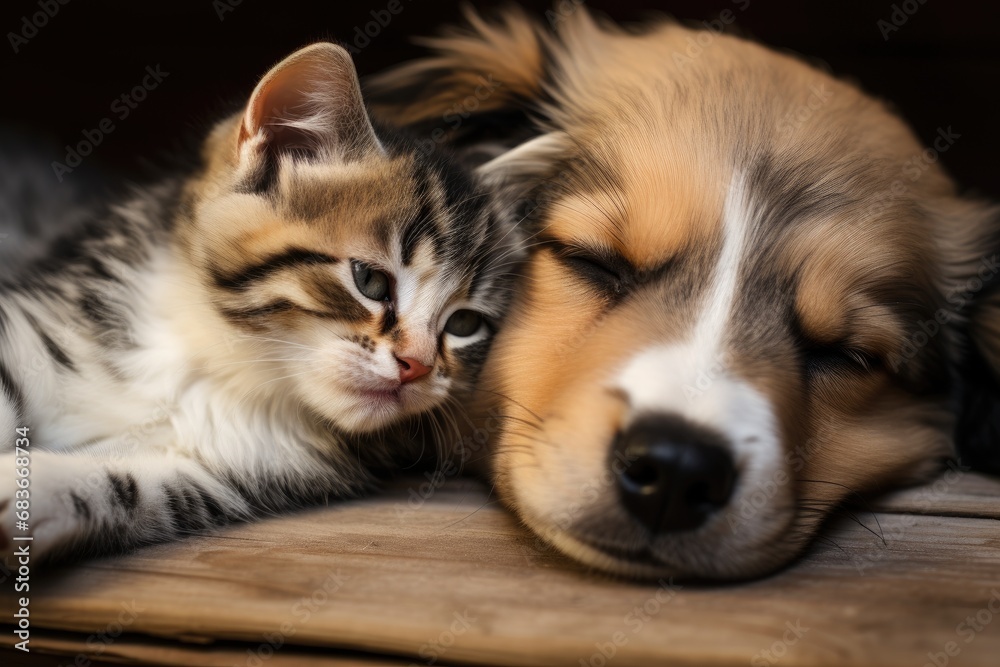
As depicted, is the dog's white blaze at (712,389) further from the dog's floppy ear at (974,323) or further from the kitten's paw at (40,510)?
the kitten's paw at (40,510)

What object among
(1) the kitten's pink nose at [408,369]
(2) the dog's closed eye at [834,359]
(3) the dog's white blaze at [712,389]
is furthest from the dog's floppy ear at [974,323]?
(1) the kitten's pink nose at [408,369]

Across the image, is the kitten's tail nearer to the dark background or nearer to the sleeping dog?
the sleeping dog

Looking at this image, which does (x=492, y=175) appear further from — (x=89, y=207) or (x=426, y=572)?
(x=89, y=207)

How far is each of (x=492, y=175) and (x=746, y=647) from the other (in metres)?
1.13

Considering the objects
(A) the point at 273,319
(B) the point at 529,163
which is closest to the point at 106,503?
(A) the point at 273,319

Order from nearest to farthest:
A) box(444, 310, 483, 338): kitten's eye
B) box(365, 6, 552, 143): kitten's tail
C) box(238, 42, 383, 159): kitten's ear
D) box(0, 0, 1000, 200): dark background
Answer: box(238, 42, 383, 159): kitten's ear
box(444, 310, 483, 338): kitten's eye
box(365, 6, 552, 143): kitten's tail
box(0, 0, 1000, 200): dark background

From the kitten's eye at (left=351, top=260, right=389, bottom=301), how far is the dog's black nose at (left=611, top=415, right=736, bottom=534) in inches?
22.1

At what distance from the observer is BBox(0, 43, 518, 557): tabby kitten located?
1532mm

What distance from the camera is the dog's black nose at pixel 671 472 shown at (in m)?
1.20

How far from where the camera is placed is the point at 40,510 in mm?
1219

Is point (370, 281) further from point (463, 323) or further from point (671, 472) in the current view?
point (671, 472)

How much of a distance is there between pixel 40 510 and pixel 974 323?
182 centimetres

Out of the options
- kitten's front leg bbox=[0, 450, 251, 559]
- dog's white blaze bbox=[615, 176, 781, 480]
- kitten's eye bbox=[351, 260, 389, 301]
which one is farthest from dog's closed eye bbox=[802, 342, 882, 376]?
kitten's front leg bbox=[0, 450, 251, 559]

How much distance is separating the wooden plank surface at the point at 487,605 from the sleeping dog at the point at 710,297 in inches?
3.8
